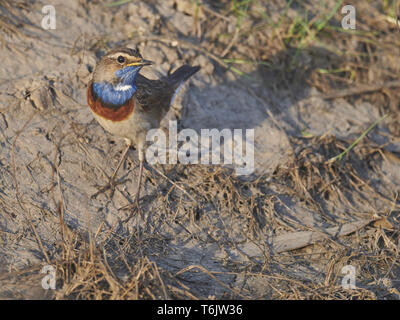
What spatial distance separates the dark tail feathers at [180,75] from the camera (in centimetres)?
639

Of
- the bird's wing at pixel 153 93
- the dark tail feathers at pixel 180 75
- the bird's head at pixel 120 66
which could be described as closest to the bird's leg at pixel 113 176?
the bird's wing at pixel 153 93

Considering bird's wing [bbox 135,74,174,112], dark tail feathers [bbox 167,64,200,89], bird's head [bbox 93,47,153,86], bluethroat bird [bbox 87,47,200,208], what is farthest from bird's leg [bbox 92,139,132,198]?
dark tail feathers [bbox 167,64,200,89]

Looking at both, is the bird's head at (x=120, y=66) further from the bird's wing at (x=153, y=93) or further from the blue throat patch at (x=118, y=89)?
the bird's wing at (x=153, y=93)

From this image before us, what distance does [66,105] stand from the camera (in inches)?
241

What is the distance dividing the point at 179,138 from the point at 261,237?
5.75ft

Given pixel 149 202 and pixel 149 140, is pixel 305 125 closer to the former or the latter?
pixel 149 140

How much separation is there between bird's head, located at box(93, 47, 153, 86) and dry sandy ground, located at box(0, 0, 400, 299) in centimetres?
82

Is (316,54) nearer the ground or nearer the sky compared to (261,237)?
nearer the sky

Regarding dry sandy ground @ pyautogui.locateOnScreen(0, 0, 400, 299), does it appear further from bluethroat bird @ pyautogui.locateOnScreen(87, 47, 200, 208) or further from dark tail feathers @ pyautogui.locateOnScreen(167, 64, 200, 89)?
bluethroat bird @ pyautogui.locateOnScreen(87, 47, 200, 208)

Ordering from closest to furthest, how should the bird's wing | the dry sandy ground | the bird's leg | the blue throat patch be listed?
1. the dry sandy ground
2. the blue throat patch
3. the bird's leg
4. the bird's wing

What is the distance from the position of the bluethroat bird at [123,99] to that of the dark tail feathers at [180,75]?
58 centimetres

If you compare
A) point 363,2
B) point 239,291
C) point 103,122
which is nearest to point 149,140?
point 103,122

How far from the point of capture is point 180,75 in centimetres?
648

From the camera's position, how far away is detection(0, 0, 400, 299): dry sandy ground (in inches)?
189
